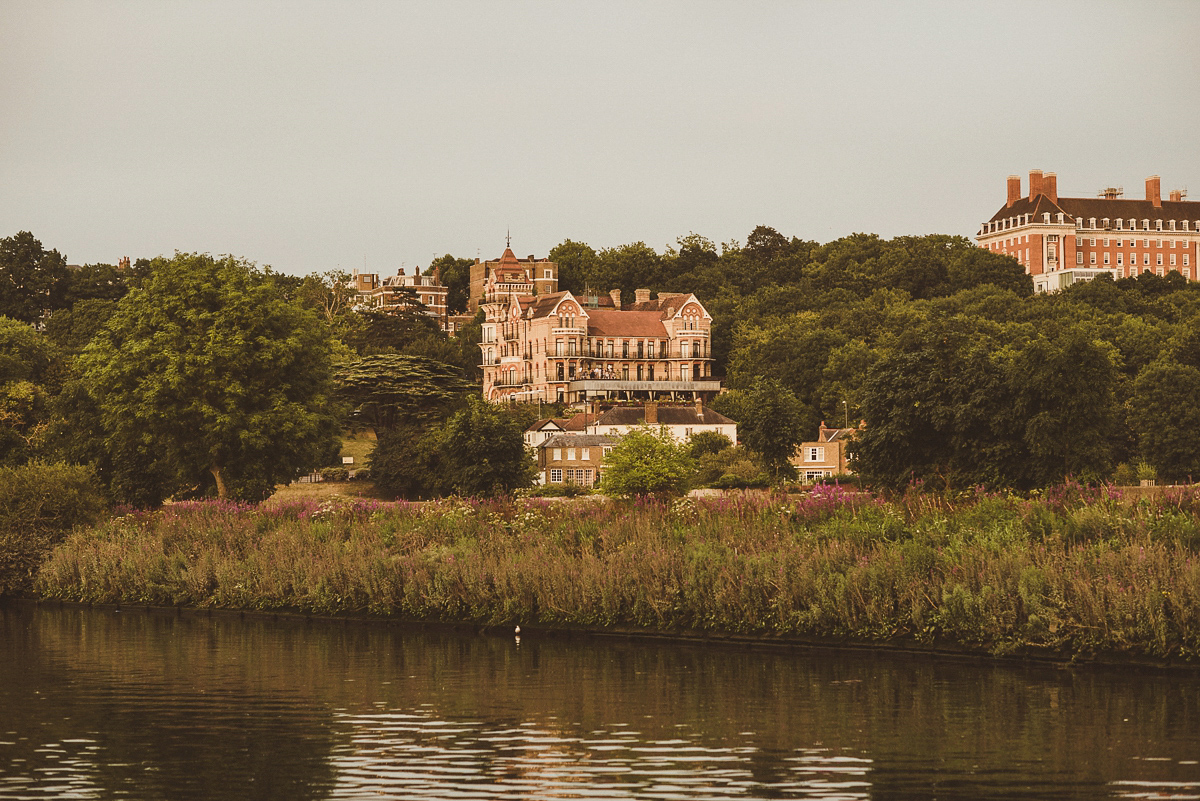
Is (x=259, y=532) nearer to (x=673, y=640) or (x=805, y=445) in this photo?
(x=673, y=640)

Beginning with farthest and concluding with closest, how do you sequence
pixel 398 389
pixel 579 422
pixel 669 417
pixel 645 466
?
pixel 579 422
pixel 398 389
pixel 669 417
pixel 645 466

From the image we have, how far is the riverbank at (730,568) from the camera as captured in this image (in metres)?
22.8

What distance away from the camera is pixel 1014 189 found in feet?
642

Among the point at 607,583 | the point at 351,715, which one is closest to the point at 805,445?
the point at 607,583

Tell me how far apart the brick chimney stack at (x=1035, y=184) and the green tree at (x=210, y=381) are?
494 ft

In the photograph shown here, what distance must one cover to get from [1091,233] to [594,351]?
3039 inches

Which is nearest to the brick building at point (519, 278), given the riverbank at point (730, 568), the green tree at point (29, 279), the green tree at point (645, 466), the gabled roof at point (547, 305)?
the gabled roof at point (547, 305)

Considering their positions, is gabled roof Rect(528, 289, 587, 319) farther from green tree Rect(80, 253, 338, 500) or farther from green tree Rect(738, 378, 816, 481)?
green tree Rect(80, 253, 338, 500)

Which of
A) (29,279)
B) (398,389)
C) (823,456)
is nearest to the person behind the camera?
(823,456)

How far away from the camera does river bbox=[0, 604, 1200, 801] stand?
15188mm

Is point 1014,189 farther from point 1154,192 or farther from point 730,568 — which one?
point 730,568

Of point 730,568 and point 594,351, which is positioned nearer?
point 730,568

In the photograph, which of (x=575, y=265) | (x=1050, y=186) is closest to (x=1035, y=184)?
(x=1050, y=186)

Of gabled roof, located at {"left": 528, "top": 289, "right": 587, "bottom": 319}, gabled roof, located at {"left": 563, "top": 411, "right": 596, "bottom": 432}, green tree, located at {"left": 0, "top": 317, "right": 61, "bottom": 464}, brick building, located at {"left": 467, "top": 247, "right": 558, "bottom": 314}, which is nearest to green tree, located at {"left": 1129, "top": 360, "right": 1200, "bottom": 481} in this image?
gabled roof, located at {"left": 563, "top": 411, "right": 596, "bottom": 432}
